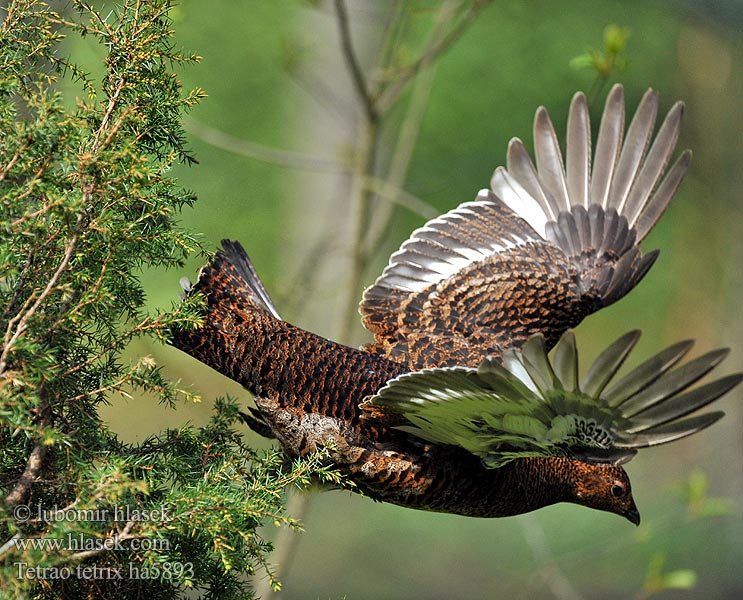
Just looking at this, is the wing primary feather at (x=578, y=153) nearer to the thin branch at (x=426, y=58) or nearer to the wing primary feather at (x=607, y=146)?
the wing primary feather at (x=607, y=146)

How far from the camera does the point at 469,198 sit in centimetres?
1353

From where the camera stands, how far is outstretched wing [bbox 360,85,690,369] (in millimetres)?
3689

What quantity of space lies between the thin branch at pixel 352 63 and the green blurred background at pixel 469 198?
539 mm

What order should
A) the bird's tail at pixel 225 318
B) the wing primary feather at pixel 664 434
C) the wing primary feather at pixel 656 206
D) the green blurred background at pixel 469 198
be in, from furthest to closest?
the green blurred background at pixel 469 198
the wing primary feather at pixel 656 206
the bird's tail at pixel 225 318
the wing primary feather at pixel 664 434

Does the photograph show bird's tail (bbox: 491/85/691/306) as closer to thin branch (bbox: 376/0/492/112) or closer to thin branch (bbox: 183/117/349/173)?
thin branch (bbox: 376/0/492/112)

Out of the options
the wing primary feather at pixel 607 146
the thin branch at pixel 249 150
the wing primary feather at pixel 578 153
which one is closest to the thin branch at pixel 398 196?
the thin branch at pixel 249 150

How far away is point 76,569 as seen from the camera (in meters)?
2.12

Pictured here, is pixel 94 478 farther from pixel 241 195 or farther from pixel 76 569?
pixel 241 195

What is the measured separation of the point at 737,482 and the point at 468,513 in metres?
6.82

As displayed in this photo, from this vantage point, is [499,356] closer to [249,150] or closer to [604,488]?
[604,488]

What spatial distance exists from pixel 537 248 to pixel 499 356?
937mm

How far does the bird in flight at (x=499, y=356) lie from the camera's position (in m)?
2.46

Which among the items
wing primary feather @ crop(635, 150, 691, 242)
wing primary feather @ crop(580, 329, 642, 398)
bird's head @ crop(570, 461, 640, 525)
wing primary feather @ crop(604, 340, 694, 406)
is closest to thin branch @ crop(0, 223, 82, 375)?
wing primary feather @ crop(580, 329, 642, 398)

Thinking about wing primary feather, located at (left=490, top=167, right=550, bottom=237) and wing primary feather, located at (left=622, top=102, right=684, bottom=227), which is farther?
wing primary feather, located at (left=490, top=167, right=550, bottom=237)
